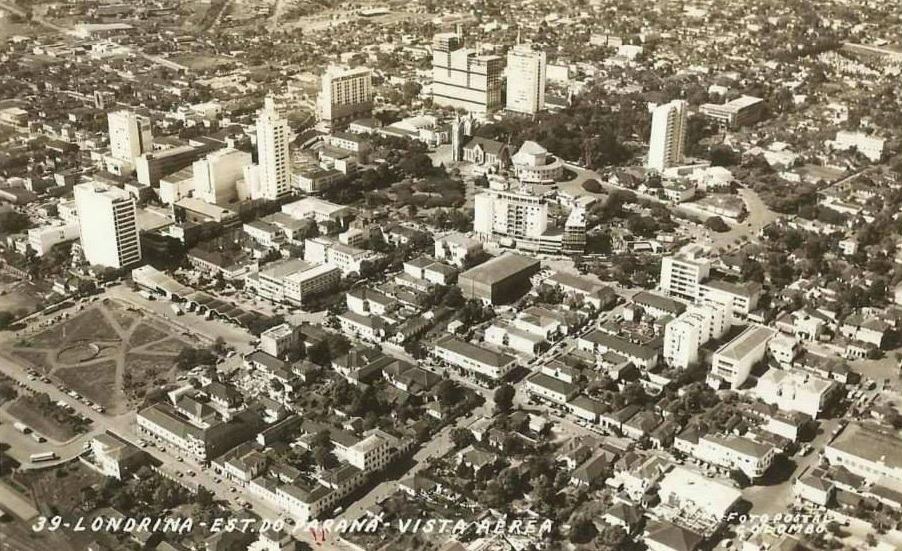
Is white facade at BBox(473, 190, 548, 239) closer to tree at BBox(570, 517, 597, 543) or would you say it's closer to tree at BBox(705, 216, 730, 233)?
tree at BBox(705, 216, 730, 233)

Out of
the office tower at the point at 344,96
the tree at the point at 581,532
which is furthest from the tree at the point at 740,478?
the office tower at the point at 344,96

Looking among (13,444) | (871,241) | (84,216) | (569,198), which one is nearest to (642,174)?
(569,198)

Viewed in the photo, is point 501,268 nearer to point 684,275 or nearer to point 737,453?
point 684,275

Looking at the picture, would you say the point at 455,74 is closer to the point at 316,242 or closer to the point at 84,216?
the point at 316,242

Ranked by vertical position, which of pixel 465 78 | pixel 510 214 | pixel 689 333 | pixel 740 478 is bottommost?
pixel 740 478

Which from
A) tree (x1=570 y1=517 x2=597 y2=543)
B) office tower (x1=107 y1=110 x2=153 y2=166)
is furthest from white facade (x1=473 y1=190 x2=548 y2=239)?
tree (x1=570 y1=517 x2=597 y2=543)

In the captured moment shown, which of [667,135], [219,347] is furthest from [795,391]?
[667,135]
